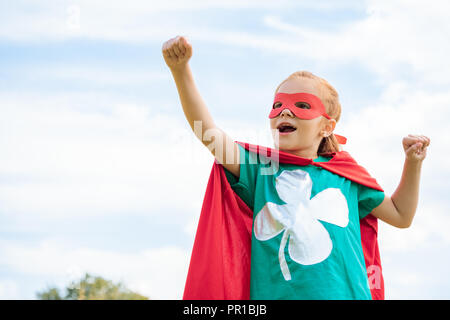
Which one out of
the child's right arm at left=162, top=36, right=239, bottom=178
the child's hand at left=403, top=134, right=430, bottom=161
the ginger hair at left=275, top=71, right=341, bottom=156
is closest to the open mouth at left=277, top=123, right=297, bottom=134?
the ginger hair at left=275, top=71, right=341, bottom=156

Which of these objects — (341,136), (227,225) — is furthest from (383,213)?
(227,225)

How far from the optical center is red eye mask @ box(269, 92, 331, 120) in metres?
2.82

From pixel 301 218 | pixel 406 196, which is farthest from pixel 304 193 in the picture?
pixel 406 196

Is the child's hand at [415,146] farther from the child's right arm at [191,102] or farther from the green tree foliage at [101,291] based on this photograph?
the green tree foliage at [101,291]

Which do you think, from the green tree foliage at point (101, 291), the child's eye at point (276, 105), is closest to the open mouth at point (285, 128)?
the child's eye at point (276, 105)

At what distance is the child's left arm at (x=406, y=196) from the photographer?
2916mm

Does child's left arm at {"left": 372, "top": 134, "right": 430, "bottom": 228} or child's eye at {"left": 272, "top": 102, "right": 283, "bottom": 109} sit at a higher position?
child's eye at {"left": 272, "top": 102, "right": 283, "bottom": 109}

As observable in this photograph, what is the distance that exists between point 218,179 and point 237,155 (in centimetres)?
15

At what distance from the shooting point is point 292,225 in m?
2.61

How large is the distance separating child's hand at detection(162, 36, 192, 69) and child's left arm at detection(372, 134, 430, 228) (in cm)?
126

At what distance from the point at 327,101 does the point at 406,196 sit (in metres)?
0.64

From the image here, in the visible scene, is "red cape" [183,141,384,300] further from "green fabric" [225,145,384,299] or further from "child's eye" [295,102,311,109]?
"child's eye" [295,102,311,109]
